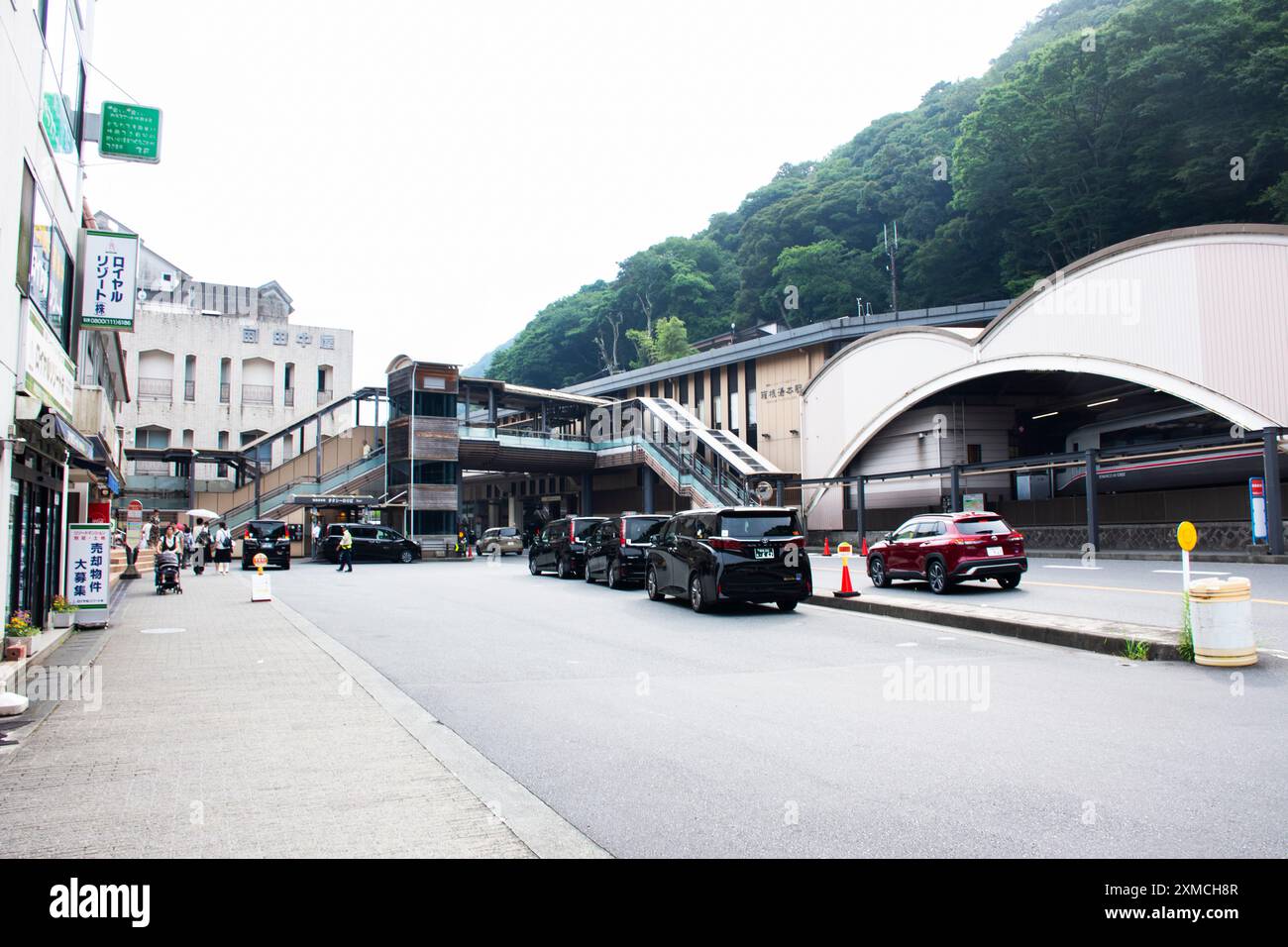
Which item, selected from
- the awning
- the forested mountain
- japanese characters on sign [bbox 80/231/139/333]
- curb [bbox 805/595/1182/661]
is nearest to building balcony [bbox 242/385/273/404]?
the forested mountain

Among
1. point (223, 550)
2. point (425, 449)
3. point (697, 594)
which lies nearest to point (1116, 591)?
point (697, 594)

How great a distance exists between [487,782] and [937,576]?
14178 millimetres

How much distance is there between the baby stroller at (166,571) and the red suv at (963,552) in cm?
1686

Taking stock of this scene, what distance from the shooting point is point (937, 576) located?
714 inches

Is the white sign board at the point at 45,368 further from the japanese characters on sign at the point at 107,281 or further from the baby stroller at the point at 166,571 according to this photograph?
the baby stroller at the point at 166,571

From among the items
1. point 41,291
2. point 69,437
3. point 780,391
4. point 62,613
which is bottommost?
point 62,613

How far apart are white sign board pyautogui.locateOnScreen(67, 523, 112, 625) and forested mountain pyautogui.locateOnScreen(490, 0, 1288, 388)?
46.6 metres

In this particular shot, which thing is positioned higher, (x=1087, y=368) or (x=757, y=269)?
(x=757, y=269)

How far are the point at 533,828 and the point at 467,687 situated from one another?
450 cm

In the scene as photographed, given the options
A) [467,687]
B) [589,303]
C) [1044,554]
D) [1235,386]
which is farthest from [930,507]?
[589,303]

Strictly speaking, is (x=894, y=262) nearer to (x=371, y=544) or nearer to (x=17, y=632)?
(x=371, y=544)

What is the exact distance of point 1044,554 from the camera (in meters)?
30.2

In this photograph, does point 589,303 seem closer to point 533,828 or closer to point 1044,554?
point 1044,554
